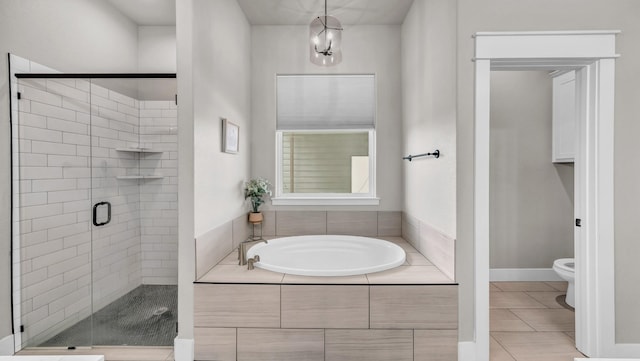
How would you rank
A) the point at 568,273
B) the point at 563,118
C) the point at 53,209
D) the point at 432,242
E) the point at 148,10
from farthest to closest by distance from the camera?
the point at 563,118
the point at 148,10
the point at 568,273
the point at 432,242
the point at 53,209

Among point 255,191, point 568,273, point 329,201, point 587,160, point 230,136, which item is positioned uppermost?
point 230,136

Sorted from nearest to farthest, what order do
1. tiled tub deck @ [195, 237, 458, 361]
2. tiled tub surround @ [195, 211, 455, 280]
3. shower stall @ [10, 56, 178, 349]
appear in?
1. tiled tub deck @ [195, 237, 458, 361]
2. shower stall @ [10, 56, 178, 349]
3. tiled tub surround @ [195, 211, 455, 280]

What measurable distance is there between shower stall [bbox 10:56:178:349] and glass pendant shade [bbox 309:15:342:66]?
1.06 metres

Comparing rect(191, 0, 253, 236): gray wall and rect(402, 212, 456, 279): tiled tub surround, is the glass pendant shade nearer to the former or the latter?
rect(191, 0, 253, 236): gray wall

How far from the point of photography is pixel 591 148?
2047 millimetres

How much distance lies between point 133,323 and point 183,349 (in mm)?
528

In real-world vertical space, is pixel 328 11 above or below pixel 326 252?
above

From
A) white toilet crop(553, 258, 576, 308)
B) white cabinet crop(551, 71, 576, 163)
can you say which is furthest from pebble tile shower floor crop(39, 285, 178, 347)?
white cabinet crop(551, 71, 576, 163)

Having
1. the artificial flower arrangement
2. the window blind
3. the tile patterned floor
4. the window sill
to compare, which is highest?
the window blind

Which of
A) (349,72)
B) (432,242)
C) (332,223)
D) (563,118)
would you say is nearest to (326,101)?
(349,72)

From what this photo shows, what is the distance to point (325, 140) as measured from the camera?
11.2ft

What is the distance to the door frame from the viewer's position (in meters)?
2.00

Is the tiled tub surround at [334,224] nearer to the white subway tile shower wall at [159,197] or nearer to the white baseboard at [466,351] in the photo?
the white subway tile shower wall at [159,197]

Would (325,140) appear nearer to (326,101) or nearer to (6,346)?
(326,101)
